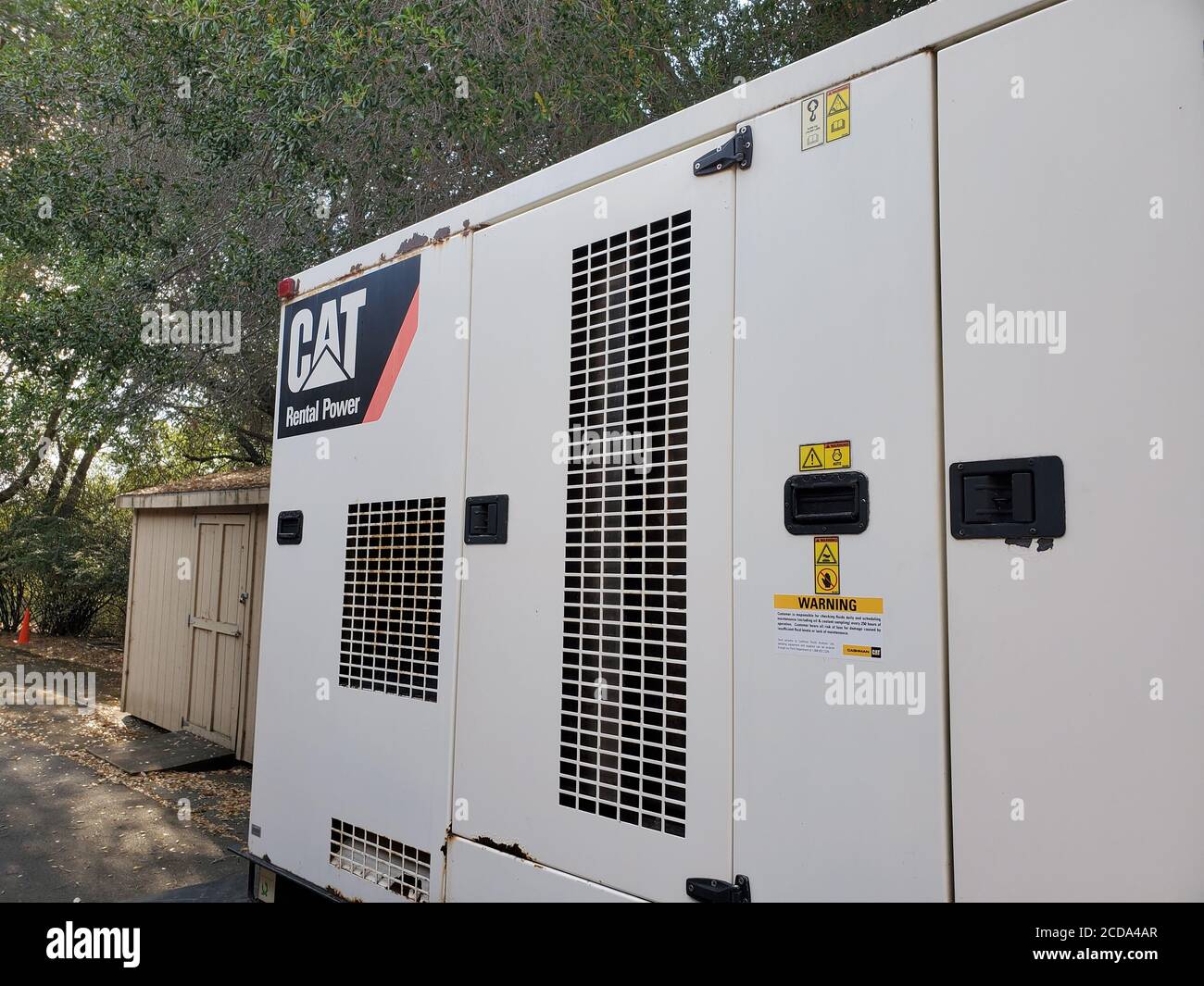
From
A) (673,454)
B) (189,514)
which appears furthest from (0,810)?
(673,454)

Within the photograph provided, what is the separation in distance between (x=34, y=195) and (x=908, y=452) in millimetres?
7881

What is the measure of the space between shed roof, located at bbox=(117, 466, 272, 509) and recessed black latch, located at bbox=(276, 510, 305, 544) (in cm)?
440

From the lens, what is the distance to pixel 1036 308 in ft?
4.98

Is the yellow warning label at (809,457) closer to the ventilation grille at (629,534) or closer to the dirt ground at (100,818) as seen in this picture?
the ventilation grille at (629,534)

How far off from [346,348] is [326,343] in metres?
0.15

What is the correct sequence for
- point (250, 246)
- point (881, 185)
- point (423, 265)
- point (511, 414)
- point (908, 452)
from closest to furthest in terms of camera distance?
1. point (908, 452)
2. point (881, 185)
3. point (511, 414)
4. point (423, 265)
5. point (250, 246)

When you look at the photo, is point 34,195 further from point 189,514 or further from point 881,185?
point 881,185

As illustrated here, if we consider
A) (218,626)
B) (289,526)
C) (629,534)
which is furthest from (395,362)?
(218,626)

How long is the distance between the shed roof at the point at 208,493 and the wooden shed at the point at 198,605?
0.01m

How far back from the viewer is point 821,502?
1.76 metres

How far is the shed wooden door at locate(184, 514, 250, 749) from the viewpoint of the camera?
316 inches

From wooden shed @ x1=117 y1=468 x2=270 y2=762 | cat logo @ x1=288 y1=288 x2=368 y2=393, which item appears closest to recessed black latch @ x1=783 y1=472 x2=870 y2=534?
cat logo @ x1=288 y1=288 x2=368 y2=393

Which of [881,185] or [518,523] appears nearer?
[881,185]

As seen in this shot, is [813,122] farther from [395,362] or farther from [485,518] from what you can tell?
[395,362]
